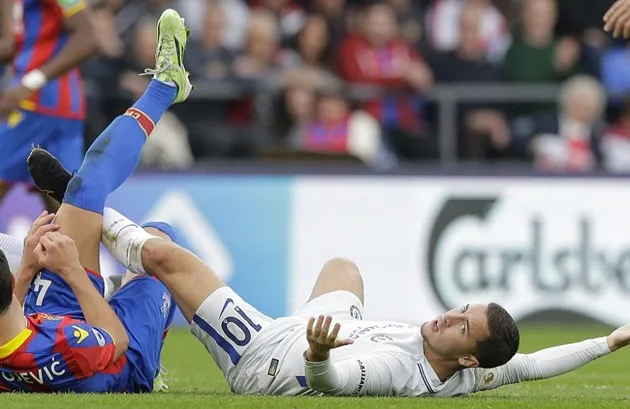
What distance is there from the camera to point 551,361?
7.52 metres

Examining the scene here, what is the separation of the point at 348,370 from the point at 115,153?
6.67 ft

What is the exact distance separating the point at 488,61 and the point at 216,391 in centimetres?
945

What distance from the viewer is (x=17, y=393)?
22.9ft

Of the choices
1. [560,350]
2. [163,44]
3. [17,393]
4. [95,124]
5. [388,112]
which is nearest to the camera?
[17,393]

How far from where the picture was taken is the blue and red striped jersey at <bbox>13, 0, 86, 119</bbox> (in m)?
10.6

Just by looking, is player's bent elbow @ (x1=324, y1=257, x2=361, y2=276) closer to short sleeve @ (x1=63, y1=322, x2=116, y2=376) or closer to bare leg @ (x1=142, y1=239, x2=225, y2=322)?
bare leg @ (x1=142, y1=239, x2=225, y2=322)

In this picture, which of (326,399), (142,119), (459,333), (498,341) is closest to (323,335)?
(326,399)

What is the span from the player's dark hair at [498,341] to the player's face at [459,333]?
0.03 metres

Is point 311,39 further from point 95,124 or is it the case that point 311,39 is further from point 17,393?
point 17,393

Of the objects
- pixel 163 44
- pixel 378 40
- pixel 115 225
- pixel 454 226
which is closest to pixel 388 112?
pixel 378 40

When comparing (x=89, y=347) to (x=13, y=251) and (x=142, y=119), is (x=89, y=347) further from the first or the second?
(x=142, y=119)

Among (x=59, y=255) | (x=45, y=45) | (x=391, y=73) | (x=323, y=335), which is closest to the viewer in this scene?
(x=323, y=335)

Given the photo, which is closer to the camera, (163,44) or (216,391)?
(216,391)

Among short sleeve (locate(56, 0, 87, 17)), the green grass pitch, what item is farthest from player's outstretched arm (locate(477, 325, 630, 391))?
short sleeve (locate(56, 0, 87, 17))
